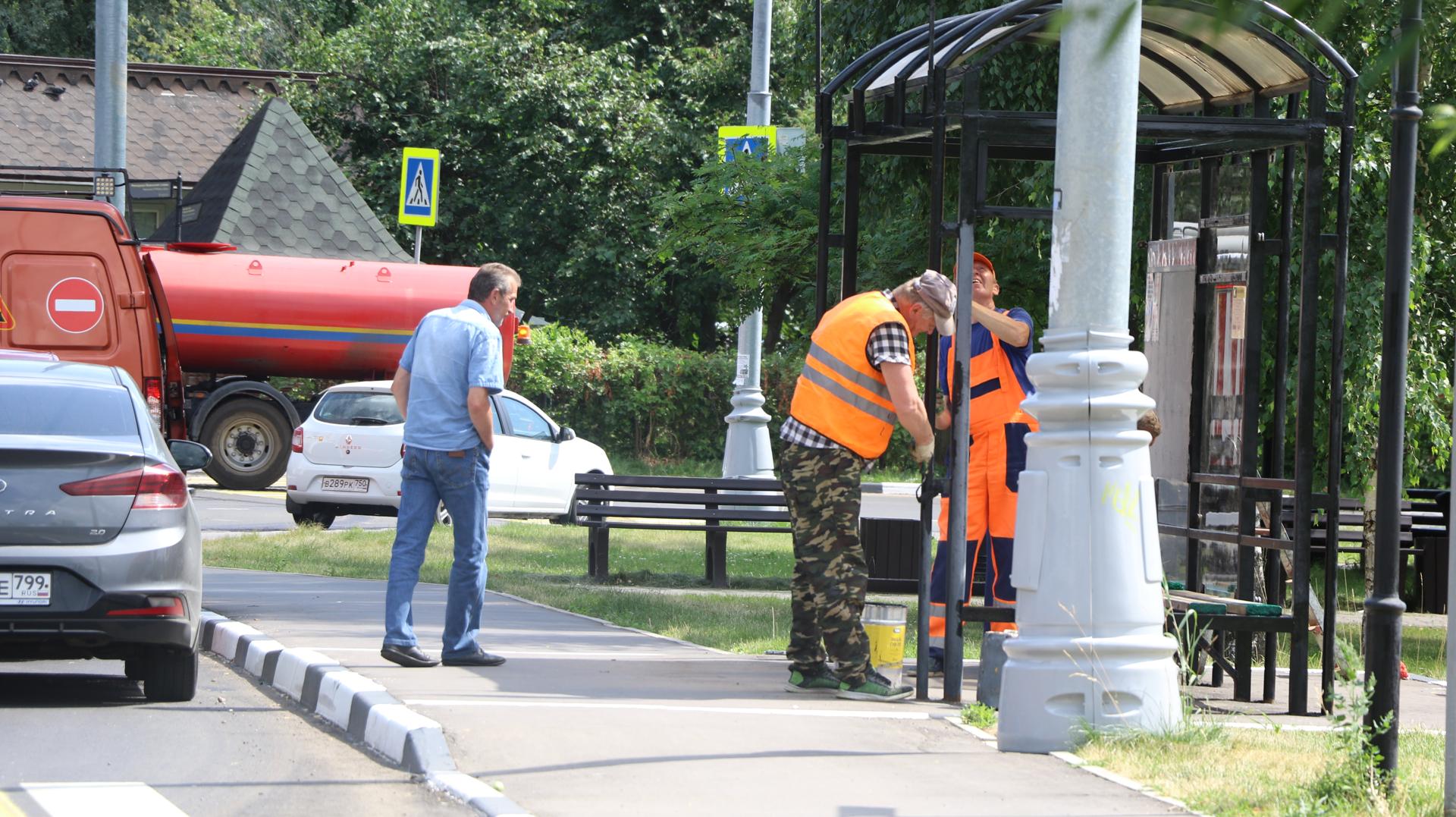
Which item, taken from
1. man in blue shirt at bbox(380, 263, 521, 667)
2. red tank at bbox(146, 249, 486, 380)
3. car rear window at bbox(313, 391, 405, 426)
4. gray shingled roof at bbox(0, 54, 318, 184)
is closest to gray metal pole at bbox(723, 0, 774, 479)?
red tank at bbox(146, 249, 486, 380)

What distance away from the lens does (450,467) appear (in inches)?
323

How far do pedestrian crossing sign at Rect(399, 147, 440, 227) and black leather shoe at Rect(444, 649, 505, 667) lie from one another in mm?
15604

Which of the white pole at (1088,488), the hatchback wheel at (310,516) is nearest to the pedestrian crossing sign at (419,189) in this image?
the hatchback wheel at (310,516)

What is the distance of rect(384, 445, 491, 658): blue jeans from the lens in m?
8.18

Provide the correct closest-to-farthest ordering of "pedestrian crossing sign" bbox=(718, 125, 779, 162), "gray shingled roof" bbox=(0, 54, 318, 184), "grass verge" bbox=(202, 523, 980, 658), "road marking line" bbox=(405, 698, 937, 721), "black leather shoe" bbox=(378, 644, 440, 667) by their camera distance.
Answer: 1. "road marking line" bbox=(405, 698, 937, 721)
2. "black leather shoe" bbox=(378, 644, 440, 667)
3. "grass verge" bbox=(202, 523, 980, 658)
4. "pedestrian crossing sign" bbox=(718, 125, 779, 162)
5. "gray shingled roof" bbox=(0, 54, 318, 184)

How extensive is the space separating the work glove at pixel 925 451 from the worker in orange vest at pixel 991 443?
73 cm

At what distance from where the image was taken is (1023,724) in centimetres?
632

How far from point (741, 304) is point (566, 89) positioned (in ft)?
62.8

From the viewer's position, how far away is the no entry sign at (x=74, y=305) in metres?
14.1

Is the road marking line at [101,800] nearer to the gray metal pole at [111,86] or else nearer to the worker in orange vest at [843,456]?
the worker in orange vest at [843,456]

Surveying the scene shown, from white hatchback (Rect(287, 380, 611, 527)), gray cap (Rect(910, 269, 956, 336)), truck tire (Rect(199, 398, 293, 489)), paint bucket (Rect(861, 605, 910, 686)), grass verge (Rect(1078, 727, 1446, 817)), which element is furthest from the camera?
truck tire (Rect(199, 398, 293, 489))

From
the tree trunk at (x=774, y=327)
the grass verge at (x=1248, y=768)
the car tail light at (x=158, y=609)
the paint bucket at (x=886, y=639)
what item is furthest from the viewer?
the tree trunk at (x=774, y=327)

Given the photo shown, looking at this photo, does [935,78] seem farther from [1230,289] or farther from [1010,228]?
[1010,228]

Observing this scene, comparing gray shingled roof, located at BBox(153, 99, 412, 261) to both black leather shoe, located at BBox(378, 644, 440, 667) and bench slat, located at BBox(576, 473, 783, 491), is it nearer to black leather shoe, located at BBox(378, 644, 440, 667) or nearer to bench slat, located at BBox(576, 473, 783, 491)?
bench slat, located at BBox(576, 473, 783, 491)
